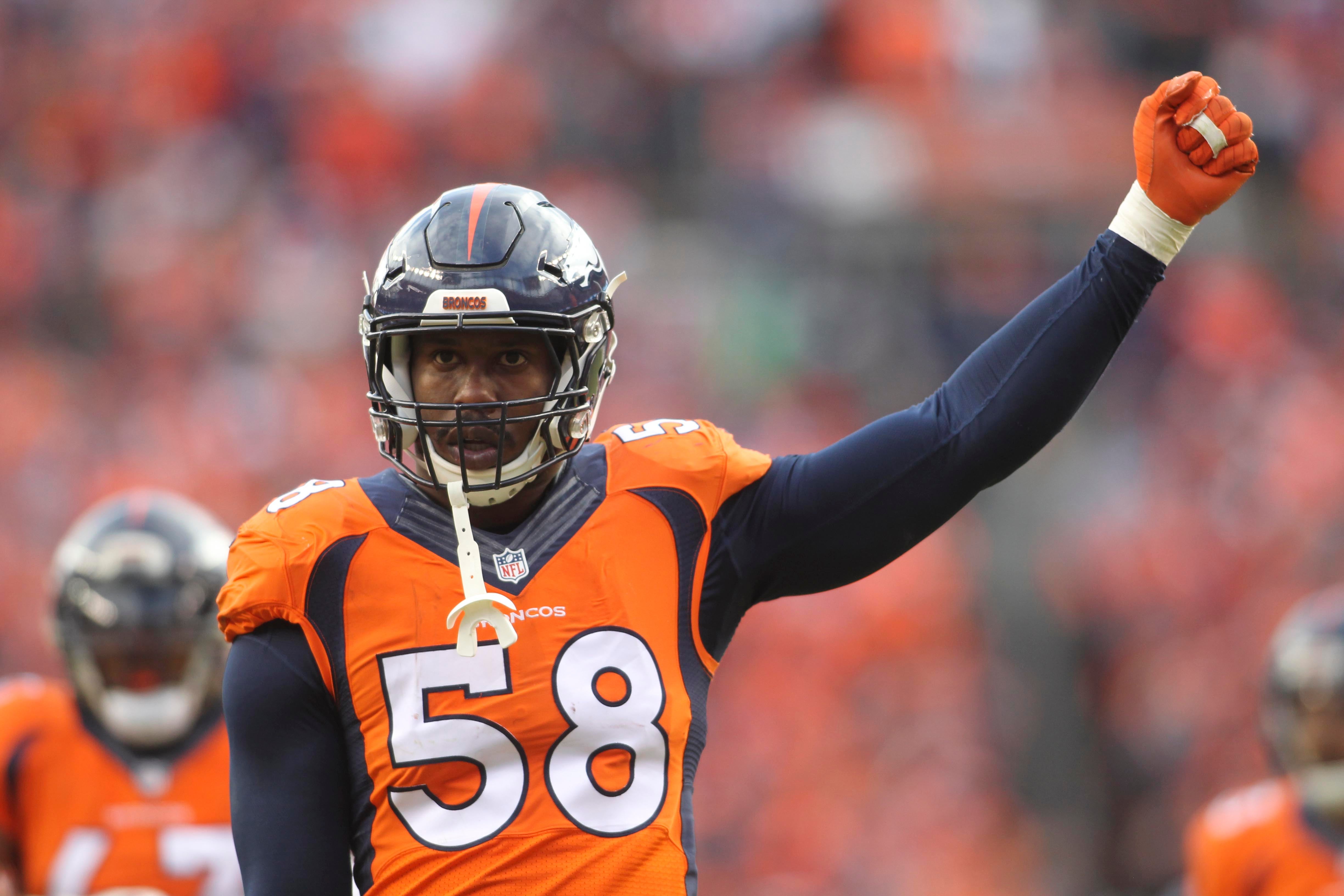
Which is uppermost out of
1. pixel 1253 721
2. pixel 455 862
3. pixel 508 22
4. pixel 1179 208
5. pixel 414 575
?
pixel 508 22

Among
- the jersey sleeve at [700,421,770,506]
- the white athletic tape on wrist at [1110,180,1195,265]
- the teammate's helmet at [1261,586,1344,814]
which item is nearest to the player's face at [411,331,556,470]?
the jersey sleeve at [700,421,770,506]

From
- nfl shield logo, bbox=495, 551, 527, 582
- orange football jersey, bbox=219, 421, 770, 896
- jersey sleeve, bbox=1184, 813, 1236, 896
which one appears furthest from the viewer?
jersey sleeve, bbox=1184, 813, 1236, 896

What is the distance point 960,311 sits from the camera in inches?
379

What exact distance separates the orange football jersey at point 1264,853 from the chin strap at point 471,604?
3.37 m

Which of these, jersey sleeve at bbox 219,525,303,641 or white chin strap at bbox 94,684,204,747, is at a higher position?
jersey sleeve at bbox 219,525,303,641

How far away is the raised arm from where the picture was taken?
238cm

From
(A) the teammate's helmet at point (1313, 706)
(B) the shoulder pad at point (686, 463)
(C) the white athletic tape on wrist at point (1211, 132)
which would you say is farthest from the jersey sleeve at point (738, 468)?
(A) the teammate's helmet at point (1313, 706)

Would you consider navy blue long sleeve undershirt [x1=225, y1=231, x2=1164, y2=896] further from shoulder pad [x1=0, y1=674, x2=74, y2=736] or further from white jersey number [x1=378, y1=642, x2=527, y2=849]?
shoulder pad [x1=0, y1=674, x2=74, y2=736]

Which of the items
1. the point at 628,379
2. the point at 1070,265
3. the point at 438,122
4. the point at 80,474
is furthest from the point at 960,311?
the point at 80,474

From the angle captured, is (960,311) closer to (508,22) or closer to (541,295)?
(508,22)

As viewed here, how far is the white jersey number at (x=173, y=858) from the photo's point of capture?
401 centimetres

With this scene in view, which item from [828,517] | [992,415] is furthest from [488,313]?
[992,415]

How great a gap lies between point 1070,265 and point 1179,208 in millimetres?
7717

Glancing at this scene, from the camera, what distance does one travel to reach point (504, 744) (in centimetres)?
225
